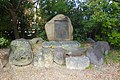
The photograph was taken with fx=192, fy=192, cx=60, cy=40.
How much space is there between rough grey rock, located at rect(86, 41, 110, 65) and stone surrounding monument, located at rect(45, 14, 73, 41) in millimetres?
1015

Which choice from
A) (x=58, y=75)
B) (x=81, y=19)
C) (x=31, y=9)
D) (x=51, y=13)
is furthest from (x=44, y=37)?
(x=58, y=75)

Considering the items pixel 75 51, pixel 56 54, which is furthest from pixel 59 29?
pixel 56 54

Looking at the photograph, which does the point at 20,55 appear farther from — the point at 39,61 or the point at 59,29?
the point at 59,29

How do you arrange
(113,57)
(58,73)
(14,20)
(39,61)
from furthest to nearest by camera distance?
(14,20) → (113,57) → (39,61) → (58,73)

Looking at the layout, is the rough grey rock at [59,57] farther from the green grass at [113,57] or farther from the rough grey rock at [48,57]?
the green grass at [113,57]

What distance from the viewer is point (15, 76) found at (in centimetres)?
404

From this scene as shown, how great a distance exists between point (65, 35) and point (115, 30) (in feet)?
4.77

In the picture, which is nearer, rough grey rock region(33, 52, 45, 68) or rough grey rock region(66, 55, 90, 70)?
rough grey rock region(66, 55, 90, 70)

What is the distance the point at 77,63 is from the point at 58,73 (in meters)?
0.56

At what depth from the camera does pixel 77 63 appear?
4.49 metres

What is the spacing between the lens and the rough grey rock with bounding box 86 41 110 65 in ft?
15.4

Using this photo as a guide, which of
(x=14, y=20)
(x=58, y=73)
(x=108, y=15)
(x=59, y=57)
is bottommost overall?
(x=58, y=73)

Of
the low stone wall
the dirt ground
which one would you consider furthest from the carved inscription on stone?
the dirt ground

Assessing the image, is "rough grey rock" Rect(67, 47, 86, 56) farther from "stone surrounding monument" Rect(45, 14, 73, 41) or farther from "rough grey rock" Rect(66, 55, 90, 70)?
"stone surrounding monument" Rect(45, 14, 73, 41)
